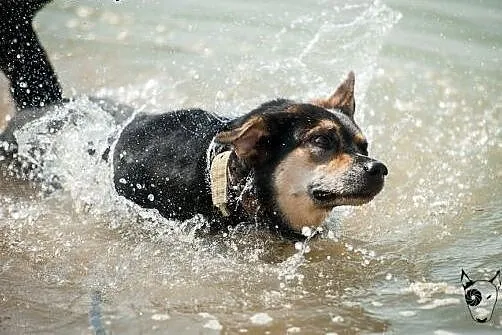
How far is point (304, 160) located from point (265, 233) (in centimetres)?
62

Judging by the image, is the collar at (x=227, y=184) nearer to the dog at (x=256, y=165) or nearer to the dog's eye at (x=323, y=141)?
the dog at (x=256, y=165)

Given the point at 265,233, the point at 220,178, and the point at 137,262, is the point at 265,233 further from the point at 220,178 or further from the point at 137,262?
the point at 137,262

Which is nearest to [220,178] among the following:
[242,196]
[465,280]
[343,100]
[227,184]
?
[227,184]

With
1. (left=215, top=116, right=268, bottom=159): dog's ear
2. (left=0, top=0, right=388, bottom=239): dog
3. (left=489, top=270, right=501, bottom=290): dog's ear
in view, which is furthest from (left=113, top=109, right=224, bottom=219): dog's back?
(left=489, top=270, right=501, bottom=290): dog's ear

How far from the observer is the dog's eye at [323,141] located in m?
5.09

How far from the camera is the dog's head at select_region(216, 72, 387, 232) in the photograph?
503cm

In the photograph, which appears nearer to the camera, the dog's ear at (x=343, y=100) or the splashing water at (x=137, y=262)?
the splashing water at (x=137, y=262)

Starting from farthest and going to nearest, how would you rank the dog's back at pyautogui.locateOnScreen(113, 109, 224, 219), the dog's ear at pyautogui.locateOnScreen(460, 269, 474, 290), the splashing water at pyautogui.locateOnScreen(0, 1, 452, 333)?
1. the dog's back at pyautogui.locateOnScreen(113, 109, 224, 219)
2. the dog's ear at pyautogui.locateOnScreen(460, 269, 474, 290)
3. the splashing water at pyautogui.locateOnScreen(0, 1, 452, 333)

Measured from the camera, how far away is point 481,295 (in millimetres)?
4707

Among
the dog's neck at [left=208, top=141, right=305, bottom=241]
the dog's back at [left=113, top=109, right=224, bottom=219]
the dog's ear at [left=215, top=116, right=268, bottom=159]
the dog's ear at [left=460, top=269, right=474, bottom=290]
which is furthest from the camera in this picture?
the dog's back at [left=113, top=109, right=224, bottom=219]

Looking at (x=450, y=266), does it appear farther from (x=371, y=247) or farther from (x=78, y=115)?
(x=78, y=115)

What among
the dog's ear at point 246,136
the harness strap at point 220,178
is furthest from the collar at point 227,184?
the dog's ear at point 246,136

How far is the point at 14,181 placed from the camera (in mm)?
6262

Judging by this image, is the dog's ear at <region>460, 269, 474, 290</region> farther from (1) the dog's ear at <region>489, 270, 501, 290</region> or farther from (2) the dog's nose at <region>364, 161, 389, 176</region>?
(2) the dog's nose at <region>364, 161, 389, 176</region>
